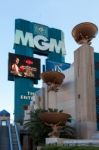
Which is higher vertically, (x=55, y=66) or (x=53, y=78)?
(x=55, y=66)

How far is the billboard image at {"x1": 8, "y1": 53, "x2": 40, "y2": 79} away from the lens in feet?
232

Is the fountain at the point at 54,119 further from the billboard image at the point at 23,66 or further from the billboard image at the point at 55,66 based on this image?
the billboard image at the point at 23,66

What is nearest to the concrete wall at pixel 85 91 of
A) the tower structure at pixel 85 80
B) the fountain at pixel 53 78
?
the tower structure at pixel 85 80

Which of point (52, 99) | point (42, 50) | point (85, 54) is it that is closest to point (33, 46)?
point (42, 50)

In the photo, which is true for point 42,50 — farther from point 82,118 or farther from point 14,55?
point 82,118

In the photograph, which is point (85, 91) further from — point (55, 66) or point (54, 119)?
point (55, 66)

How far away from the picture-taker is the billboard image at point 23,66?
70562 millimetres

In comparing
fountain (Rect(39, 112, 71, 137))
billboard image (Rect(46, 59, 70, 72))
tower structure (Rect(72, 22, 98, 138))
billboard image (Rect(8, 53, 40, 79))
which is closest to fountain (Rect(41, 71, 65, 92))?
tower structure (Rect(72, 22, 98, 138))

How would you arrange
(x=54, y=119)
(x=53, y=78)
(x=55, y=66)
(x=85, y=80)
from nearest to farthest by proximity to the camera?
(x=54, y=119), (x=85, y=80), (x=53, y=78), (x=55, y=66)

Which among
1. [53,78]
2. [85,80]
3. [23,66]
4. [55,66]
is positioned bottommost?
[85,80]

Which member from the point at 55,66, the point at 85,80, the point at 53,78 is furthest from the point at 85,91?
the point at 55,66

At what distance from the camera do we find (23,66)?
236ft

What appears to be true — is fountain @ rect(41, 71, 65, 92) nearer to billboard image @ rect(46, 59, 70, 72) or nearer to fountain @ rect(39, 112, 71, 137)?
fountain @ rect(39, 112, 71, 137)

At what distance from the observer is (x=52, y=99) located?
48500 mm
